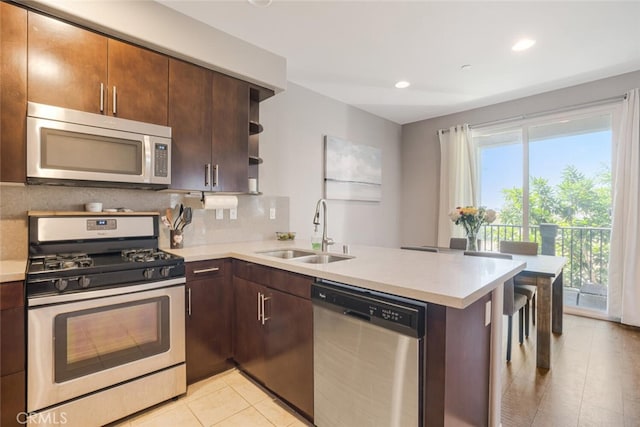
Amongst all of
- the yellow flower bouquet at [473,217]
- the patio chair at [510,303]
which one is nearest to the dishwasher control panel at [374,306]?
the patio chair at [510,303]

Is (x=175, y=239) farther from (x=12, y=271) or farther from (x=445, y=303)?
(x=445, y=303)

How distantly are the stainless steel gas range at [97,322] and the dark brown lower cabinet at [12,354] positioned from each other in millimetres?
31

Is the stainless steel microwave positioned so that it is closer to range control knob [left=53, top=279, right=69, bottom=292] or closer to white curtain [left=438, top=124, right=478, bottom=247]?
range control knob [left=53, top=279, right=69, bottom=292]

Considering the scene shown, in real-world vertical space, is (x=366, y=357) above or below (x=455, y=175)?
below

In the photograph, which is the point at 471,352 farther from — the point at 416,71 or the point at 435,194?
the point at 435,194

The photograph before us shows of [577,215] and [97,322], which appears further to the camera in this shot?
[577,215]

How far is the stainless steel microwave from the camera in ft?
5.30

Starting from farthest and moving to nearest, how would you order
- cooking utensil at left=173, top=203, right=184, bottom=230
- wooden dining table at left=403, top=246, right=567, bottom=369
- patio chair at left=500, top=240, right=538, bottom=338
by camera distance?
patio chair at left=500, top=240, right=538, bottom=338 < cooking utensil at left=173, top=203, right=184, bottom=230 < wooden dining table at left=403, top=246, right=567, bottom=369

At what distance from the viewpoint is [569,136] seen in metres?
3.60

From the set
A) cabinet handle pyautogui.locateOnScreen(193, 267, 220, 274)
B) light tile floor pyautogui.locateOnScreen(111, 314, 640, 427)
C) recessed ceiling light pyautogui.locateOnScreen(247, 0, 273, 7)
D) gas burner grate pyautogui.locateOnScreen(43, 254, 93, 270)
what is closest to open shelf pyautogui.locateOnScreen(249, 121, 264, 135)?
recessed ceiling light pyautogui.locateOnScreen(247, 0, 273, 7)

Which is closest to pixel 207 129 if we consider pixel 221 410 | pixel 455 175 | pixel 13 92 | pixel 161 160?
pixel 161 160

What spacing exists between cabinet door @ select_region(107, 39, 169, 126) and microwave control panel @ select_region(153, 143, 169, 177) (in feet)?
0.63

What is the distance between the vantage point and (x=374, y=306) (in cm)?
127

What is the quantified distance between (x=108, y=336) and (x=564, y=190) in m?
4.78
